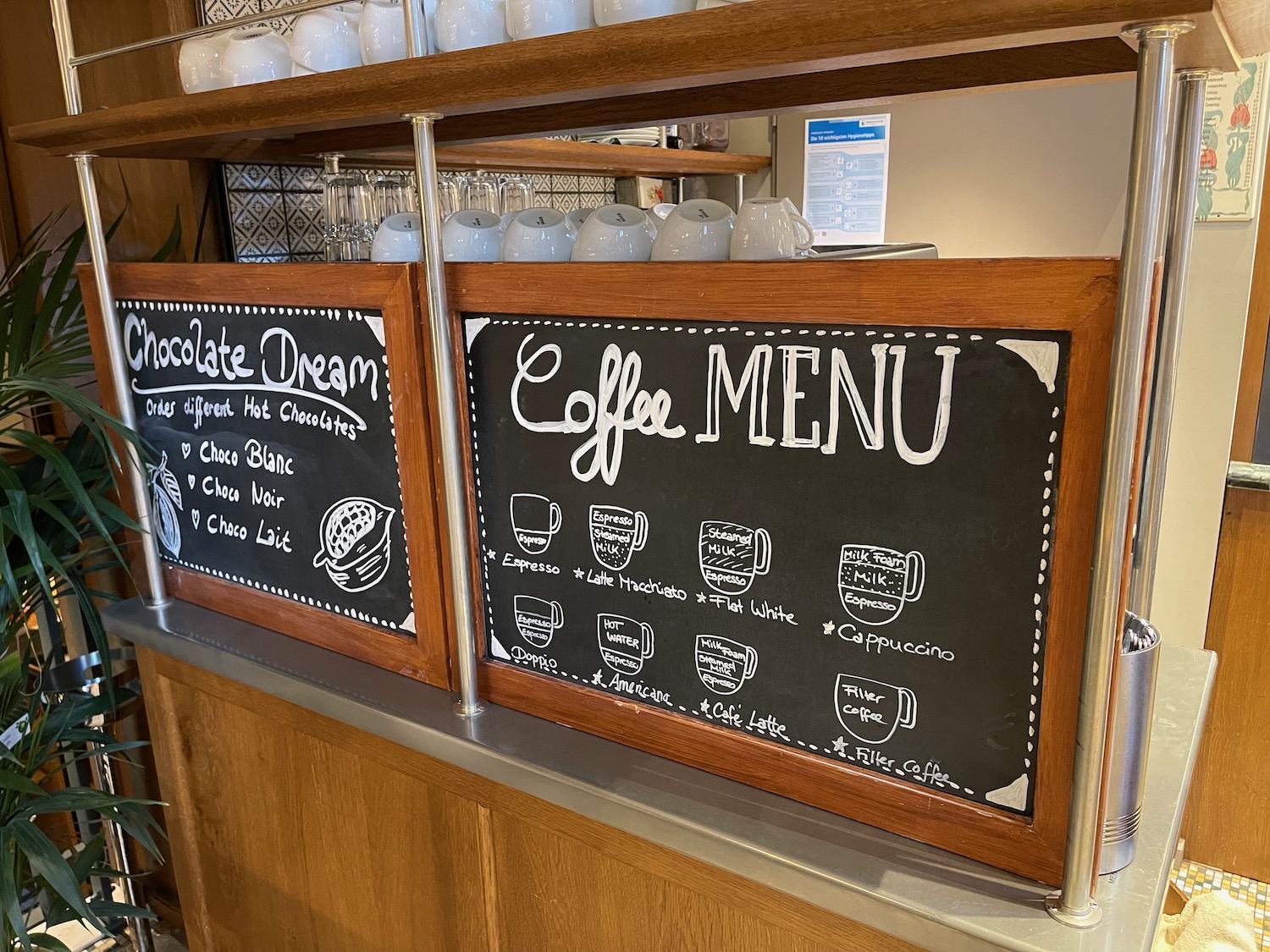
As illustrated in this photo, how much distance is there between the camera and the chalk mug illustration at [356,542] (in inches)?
45.5

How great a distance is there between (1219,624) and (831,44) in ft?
7.39

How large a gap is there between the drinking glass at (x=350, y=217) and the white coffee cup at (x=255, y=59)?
0.90ft

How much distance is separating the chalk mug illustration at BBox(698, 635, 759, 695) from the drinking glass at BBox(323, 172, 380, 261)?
84 cm

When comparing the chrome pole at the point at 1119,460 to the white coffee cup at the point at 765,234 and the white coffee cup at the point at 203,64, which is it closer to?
the white coffee cup at the point at 765,234

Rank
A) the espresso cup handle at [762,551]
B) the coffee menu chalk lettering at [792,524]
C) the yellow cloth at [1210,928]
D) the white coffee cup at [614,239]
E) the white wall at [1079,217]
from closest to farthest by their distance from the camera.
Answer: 1. the coffee menu chalk lettering at [792,524]
2. the espresso cup handle at [762,551]
3. the white coffee cup at [614,239]
4. the yellow cloth at [1210,928]
5. the white wall at [1079,217]

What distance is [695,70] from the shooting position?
0.75 meters

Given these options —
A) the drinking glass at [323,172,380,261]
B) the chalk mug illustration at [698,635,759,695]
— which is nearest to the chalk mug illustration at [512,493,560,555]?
the chalk mug illustration at [698,635,759,695]

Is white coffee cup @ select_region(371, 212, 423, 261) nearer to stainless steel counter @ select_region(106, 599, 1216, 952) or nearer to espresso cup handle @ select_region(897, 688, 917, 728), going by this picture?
stainless steel counter @ select_region(106, 599, 1216, 952)

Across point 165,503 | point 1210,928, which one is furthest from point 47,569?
point 1210,928

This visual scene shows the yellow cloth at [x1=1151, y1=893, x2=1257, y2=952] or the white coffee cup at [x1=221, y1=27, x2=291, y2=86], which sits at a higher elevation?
the white coffee cup at [x1=221, y1=27, x2=291, y2=86]

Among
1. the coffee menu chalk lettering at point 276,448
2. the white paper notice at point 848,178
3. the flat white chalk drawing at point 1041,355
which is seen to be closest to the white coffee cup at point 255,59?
the coffee menu chalk lettering at point 276,448

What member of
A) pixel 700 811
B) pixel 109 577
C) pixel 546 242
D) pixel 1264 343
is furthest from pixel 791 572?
pixel 1264 343

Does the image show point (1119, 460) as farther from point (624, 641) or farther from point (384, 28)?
point (384, 28)

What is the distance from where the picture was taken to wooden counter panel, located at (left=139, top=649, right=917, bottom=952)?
37.2 inches
